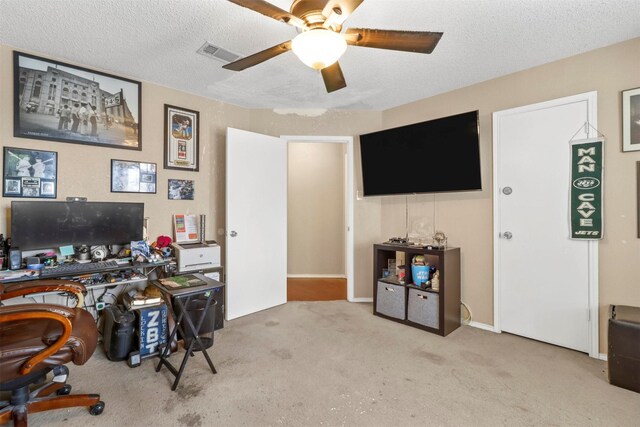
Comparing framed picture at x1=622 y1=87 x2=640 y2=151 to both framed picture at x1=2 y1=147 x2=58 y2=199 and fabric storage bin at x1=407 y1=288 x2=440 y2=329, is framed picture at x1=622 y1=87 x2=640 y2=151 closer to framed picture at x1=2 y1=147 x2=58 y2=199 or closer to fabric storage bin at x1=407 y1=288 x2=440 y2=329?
fabric storage bin at x1=407 y1=288 x2=440 y2=329

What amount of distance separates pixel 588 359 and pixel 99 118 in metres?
4.64

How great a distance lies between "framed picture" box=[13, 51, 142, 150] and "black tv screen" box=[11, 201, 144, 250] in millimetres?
603

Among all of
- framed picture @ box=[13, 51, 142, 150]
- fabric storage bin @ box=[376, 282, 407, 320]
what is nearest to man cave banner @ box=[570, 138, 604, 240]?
fabric storage bin @ box=[376, 282, 407, 320]

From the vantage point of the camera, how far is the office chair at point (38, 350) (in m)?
1.41

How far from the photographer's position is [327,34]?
4.94ft

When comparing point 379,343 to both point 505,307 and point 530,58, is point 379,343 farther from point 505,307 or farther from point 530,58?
point 530,58

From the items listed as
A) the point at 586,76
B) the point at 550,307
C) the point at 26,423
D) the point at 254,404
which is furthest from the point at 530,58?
the point at 26,423

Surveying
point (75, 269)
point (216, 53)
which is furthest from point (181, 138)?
point (75, 269)

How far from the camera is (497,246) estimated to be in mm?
2977

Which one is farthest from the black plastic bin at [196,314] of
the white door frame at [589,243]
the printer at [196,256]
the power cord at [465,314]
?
the white door frame at [589,243]

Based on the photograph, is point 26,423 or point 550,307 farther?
point 550,307

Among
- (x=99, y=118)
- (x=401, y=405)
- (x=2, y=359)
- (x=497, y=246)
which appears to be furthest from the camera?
(x=497, y=246)

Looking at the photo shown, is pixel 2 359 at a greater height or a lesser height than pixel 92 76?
lesser

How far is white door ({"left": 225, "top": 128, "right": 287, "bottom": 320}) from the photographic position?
3.37 metres
